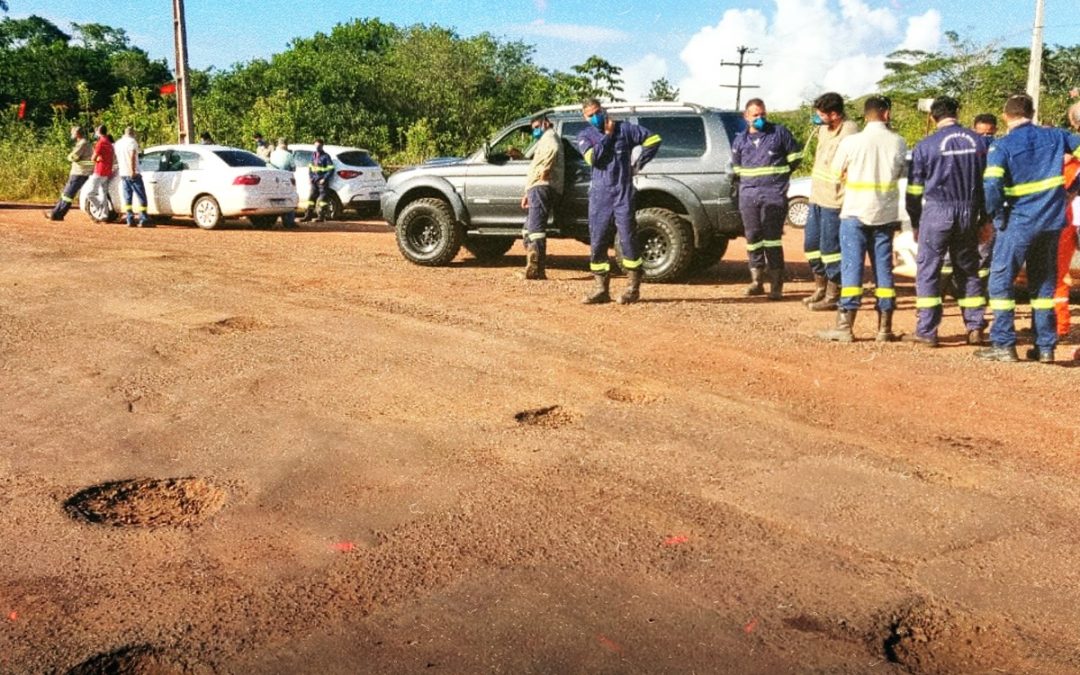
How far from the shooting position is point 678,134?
11352 millimetres

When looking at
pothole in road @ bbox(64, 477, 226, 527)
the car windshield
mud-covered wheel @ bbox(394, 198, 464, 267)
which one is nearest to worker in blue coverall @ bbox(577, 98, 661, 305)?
mud-covered wheel @ bbox(394, 198, 464, 267)

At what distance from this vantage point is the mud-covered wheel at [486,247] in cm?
1323

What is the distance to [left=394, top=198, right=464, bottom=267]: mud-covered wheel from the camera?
12.5m

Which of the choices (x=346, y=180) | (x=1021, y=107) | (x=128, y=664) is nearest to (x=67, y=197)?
(x=346, y=180)

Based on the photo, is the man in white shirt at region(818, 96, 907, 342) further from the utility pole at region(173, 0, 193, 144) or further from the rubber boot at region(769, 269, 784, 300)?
the utility pole at region(173, 0, 193, 144)

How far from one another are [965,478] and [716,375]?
2250 millimetres

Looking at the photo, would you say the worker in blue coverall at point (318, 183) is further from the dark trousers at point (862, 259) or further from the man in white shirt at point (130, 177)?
the dark trousers at point (862, 259)

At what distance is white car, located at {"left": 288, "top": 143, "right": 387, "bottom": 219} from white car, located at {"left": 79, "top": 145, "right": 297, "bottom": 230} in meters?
2.09

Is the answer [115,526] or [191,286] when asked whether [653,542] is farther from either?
[191,286]

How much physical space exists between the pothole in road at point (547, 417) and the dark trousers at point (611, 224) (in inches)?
150

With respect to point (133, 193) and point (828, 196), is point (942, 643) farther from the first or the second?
point (133, 193)

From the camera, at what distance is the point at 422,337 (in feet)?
26.7

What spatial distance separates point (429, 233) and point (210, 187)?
234 inches

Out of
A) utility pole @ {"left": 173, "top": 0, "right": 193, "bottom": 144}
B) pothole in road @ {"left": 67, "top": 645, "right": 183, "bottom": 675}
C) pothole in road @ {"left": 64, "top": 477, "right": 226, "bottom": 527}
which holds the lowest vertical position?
pothole in road @ {"left": 67, "top": 645, "right": 183, "bottom": 675}
